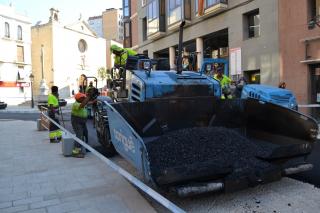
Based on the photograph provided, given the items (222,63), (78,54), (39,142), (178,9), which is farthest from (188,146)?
(78,54)

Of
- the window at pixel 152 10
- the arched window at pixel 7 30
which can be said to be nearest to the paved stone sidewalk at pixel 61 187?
the window at pixel 152 10

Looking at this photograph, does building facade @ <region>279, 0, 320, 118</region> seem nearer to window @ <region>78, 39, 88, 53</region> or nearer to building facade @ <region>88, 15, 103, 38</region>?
window @ <region>78, 39, 88, 53</region>

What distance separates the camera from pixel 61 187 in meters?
5.89

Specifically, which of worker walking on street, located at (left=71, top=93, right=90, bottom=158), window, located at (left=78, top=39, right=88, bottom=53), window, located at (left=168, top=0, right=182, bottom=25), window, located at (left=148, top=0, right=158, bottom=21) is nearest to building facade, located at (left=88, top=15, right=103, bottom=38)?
window, located at (left=78, top=39, right=88, bottom=53)

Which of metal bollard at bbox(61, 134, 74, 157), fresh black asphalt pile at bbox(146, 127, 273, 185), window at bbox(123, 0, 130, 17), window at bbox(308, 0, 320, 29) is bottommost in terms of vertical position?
metal bollard at bbox(61, 134, 74, 157)

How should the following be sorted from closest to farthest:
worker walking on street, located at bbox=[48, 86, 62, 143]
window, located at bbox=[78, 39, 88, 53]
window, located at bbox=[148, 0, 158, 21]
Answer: worker walking on street, located at bbox=[48, 86, 62, 143] → window, located at bbox=[148, 0, 158, 21] → window, located at bbox=[78, 39, 88, 53]

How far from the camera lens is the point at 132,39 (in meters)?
40.5

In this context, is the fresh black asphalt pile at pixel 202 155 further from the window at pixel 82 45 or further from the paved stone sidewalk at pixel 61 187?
the window at pixel 82 45

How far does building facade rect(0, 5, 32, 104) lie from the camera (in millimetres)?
55281

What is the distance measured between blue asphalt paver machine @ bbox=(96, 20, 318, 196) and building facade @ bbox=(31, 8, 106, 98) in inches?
2456

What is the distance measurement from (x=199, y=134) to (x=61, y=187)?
2.29 meters

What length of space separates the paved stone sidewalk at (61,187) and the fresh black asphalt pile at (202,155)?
0.58 meters

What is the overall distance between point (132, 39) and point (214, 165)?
36772 millimetres

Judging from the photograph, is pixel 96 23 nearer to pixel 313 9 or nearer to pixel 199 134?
pixel 313 9
